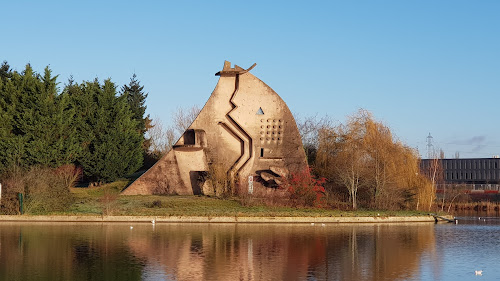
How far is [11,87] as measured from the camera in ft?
150

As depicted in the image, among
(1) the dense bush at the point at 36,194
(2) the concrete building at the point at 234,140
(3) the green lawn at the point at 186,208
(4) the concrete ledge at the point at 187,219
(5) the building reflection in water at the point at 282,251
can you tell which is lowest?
(5) the building reflection in water at the point at 282,251

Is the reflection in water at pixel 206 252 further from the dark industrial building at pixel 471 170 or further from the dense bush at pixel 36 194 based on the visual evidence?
the dark industrial building at pixel 471 170

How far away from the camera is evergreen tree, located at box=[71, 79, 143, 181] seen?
161 feet

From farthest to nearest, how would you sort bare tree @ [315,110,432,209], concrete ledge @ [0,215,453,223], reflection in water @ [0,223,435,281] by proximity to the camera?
1. bare tree @ [315,110,432,209]
2. concrete ledge @ [0,215,453,223]
3. reflection in water @ [0,223,435,281]

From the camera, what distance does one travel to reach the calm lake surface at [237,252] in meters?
16.4

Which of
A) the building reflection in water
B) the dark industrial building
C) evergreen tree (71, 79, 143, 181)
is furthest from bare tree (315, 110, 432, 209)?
the dark industrial building

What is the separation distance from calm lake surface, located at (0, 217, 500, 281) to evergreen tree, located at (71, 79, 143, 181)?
18.7 meters

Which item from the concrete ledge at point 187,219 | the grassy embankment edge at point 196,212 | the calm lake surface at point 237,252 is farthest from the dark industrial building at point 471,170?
the calm lake surface at point 237,252

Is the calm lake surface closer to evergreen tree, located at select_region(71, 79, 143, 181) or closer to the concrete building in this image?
the concrete building

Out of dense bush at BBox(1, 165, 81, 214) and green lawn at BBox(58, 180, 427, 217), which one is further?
green lawn at BBox(58, 180, 427, 217)

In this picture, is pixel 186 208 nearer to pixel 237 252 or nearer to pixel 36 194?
pixel 36 194

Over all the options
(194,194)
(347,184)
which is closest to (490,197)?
(347,184)

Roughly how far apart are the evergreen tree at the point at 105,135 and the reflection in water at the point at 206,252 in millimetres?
18651

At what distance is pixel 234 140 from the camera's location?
46.7 m
